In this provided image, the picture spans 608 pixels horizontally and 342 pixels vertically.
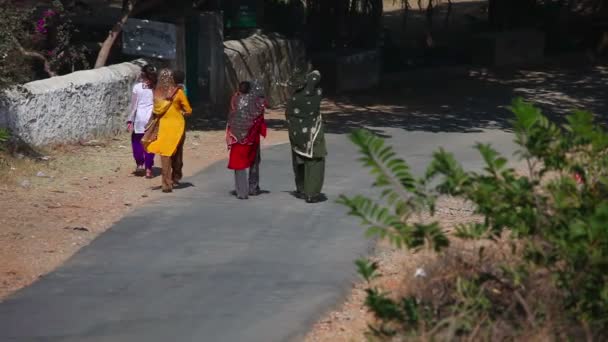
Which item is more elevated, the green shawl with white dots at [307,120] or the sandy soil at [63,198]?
the green shawl with white dots at [307,120]

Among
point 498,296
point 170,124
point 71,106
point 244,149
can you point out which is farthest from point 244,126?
point 498,296

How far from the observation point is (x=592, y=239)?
6891 millimetres

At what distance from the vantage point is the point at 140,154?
1471 cm

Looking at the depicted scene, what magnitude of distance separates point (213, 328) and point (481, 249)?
2299 mm

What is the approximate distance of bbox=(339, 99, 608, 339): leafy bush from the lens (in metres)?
6.95

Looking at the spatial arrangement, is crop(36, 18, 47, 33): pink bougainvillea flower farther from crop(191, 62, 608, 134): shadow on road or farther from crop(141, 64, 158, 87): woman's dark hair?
crop(141, 64, 158, 87): woman's dark hair

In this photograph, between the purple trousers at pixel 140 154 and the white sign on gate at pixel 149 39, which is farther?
the white sign on gate at pixel 149 39

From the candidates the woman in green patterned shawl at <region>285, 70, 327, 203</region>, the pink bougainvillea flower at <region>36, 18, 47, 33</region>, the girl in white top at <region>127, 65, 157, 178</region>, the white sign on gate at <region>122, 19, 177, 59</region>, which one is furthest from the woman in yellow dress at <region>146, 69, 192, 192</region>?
the pink bougainvillea flower at <region>36, 18, 47, 33</region>

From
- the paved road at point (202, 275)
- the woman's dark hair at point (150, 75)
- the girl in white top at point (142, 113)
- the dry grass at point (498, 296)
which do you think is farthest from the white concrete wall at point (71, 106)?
the dry grass at point (498, 296)

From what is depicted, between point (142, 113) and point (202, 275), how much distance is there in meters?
4.90

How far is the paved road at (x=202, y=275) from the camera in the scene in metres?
8.66

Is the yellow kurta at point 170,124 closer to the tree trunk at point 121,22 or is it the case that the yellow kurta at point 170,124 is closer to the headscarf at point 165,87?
the headscarf at point 165,87

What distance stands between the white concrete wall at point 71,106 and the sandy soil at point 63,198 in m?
0.24

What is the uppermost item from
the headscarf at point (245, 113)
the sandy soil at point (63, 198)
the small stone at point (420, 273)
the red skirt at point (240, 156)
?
the headscarf at point (245, 113)
